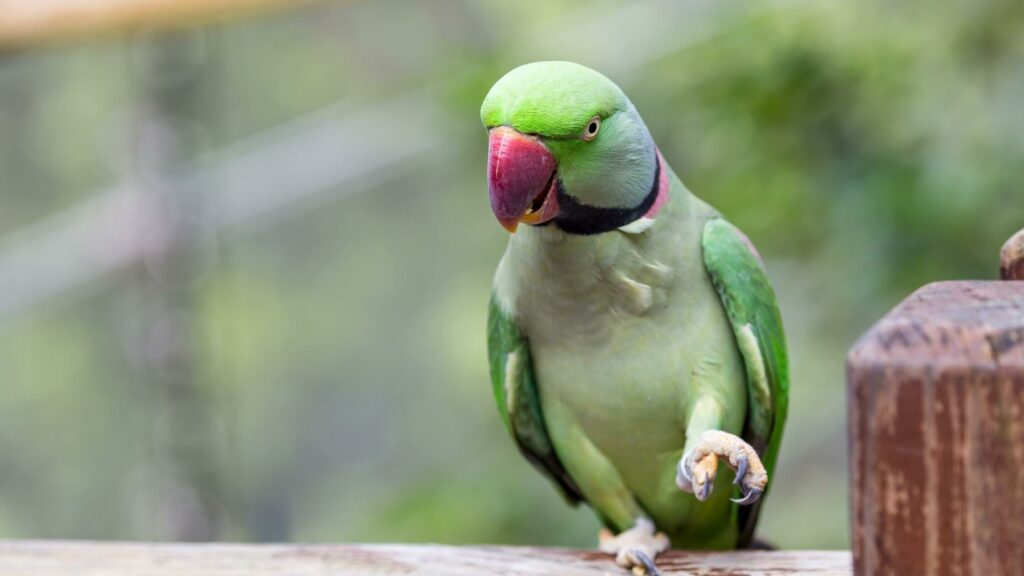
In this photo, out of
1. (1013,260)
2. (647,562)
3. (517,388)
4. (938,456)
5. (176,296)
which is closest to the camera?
(938,456)

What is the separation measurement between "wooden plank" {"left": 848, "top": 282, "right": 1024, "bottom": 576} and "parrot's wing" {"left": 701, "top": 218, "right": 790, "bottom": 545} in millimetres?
748

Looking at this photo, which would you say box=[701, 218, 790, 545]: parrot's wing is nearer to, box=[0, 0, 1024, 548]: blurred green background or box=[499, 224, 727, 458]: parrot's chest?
box=[499, 224, 727, 458]: parrot's chest

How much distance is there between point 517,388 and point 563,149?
463mm

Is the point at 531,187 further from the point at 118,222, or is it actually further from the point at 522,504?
the point at 118,222

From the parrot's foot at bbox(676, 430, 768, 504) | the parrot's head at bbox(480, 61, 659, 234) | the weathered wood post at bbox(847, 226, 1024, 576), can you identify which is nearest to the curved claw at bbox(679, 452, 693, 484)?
the parrot's foot at bbox(676, 430, 768, 504)

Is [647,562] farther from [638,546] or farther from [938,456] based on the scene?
[938,456]

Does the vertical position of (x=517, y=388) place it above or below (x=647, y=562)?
above

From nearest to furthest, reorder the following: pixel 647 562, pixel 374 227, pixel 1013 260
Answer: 1. pixel 1013 260
2. pixel 647 562
3. pixel 374 227

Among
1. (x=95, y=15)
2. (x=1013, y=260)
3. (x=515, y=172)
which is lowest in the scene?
(x=1013, y=260)

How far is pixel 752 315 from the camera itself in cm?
148

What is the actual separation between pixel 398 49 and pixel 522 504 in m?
2.31

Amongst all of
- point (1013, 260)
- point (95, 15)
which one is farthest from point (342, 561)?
point (95, 15)

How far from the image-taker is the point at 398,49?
4.92m

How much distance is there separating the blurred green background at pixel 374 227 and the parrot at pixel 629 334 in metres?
0.77
